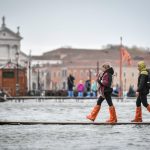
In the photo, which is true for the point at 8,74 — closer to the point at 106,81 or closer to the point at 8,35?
the point at 106,81

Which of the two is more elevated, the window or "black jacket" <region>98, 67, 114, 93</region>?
the window

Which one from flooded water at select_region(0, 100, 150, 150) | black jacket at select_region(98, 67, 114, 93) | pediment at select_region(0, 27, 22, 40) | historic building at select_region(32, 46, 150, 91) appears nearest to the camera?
flooded water at select_region(0, 100, 150, 150)

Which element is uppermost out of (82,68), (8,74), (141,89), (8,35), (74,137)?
(8,35)

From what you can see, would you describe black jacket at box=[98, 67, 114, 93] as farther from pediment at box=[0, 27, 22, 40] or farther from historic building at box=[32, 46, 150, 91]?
historic building at box=[32, 46, 150, 91]

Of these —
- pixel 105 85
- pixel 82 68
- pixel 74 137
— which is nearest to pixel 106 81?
pixel 105 85

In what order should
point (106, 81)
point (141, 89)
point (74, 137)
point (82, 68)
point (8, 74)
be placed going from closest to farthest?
point (74, 137) < point (141, 89) < point (106, 81) < point (8, 74) < point (82, 68)

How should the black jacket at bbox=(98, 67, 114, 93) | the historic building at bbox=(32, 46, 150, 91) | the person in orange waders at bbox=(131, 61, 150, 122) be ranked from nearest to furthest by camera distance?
the person in orange waders at bbox=(131, 61, 150, 122)
the black jacket at bbox=(98, 67, 114, 93)
the historic building at bbox=(32, 46, 150, 91)

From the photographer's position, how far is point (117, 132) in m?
17.7

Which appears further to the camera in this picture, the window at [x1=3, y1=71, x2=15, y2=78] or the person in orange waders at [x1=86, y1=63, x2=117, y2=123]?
the window at [x1=3, y1=71, x2=15, y2=78]

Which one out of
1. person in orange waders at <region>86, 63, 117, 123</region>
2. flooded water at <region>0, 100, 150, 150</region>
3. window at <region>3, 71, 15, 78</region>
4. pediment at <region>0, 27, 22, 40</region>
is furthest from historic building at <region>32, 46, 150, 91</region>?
flooded water at <region>0, 100, 150, 150</region>

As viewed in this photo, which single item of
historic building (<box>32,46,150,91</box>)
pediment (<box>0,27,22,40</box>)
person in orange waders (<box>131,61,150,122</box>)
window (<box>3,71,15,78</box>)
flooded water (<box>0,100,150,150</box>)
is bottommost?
flooded water (<box>0,100,150,150</box>)

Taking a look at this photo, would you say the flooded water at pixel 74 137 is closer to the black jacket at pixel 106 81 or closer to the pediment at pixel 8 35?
the black jacket at pixel 106 81

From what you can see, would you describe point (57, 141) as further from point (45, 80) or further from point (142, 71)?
point (45, 80)

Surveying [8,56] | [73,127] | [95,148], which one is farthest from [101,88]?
[8,56]
